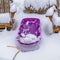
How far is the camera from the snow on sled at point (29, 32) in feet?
2.99

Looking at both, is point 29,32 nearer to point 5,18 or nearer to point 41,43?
point 41,43

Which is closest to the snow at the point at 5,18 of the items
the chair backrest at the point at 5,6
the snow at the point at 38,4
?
the chair backrest at the point at 5,6

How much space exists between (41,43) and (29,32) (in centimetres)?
8

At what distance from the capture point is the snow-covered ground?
86 centimetres

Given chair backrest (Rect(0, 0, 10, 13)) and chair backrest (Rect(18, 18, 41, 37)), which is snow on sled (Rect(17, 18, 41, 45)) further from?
chair backrest (Rect(0, 0, 10, 13))

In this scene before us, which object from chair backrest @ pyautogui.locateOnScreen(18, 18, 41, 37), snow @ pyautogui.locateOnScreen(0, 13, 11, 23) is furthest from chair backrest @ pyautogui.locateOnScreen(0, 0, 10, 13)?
chair backrest @ pyautogui.locateOnScreen(18, 18, 41, 37)

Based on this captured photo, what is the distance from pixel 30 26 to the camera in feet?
3.30

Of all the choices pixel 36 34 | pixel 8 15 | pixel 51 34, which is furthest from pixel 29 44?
pixel 8 15

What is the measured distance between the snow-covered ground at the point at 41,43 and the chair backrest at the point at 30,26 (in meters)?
0.04

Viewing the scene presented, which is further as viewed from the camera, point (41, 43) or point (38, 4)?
point (38, 4)

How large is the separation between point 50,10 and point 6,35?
0.91ft

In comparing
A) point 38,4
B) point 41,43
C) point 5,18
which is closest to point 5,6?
point 5,18

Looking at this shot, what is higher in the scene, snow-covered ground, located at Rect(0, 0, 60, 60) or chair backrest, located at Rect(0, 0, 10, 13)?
chair backrest, located at Rect(0, 0, 10, 13)

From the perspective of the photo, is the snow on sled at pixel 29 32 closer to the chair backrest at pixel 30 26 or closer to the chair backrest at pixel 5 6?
the chair backrest at pixel 30 26
